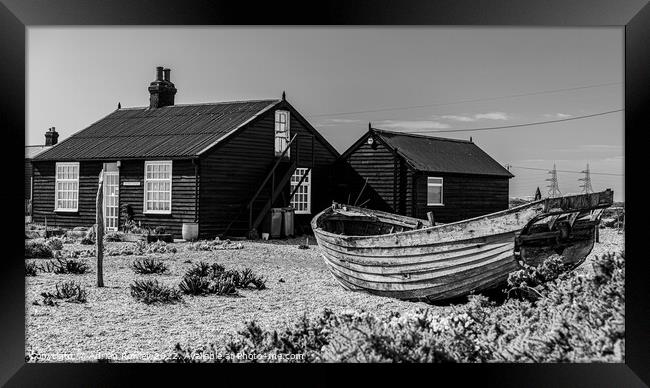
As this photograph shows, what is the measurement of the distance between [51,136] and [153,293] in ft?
7.97

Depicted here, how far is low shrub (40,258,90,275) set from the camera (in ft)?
25.3

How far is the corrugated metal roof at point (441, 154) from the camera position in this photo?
8078 millimetres

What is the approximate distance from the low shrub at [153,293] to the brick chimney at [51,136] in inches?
83.5

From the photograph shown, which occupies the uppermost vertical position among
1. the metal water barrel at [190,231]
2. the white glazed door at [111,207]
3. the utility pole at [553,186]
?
the utility pole at [553,186]

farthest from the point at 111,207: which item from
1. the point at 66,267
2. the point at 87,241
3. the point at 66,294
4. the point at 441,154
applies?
the point at 441,154

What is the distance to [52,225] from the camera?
866cm

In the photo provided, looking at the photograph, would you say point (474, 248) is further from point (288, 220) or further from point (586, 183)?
point (288, 220)

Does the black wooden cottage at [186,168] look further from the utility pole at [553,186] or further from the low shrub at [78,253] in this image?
the utility pole at [553,186]

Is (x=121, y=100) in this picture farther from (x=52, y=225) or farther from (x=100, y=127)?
(x=52, y=225)

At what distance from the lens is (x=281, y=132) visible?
37.5 feet

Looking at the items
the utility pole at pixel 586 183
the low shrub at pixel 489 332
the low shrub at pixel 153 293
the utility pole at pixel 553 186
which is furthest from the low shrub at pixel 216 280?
the utility pole at pixel 586 183

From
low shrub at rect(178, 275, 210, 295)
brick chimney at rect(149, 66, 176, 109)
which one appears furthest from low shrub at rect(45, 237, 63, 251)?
brick chimney at rect(149, 66, 176, 109)

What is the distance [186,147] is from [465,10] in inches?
221
